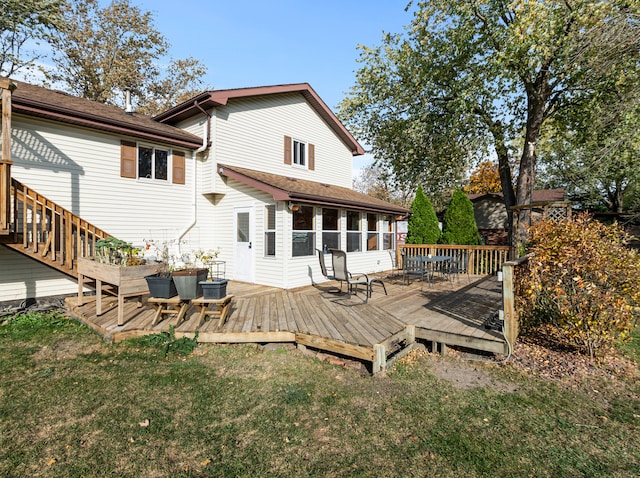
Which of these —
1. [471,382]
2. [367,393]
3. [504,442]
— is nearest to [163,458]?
[367,393]

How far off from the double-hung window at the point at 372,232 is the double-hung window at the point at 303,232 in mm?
Result: 2847

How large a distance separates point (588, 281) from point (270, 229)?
6.57 meters

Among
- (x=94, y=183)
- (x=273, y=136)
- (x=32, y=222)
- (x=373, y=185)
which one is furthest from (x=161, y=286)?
(x=373, y=185)

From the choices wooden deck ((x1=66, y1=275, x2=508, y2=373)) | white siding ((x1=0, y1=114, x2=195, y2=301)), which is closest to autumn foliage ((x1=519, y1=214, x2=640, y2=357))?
wooden deck ((x1=66, y1=275, x2=508, y2=373))

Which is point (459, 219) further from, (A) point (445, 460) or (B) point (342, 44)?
(A) point (445, 460)

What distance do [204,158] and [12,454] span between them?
8.12 m

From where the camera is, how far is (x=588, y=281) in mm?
4230

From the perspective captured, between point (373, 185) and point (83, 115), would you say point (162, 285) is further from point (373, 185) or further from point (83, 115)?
point (373, 185)

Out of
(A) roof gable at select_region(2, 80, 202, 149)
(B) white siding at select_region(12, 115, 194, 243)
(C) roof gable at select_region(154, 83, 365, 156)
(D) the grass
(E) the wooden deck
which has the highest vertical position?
(C) roof gable at select_region(154, 83, 365, 156)

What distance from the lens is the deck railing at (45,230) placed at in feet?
18.0

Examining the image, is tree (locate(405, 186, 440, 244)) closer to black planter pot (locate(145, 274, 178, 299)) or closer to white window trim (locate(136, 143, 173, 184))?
white window trim (locate(136, 143, 173, 184))

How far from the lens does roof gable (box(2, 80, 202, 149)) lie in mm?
6246

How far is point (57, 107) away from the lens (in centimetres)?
653

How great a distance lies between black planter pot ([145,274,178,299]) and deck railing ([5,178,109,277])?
217 centimetres
